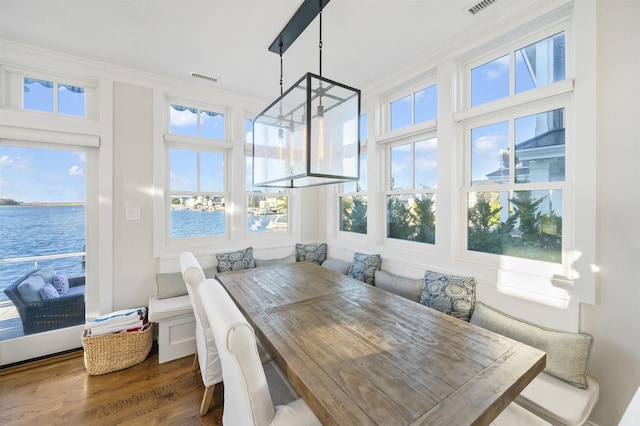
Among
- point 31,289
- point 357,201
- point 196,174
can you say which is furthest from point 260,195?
point 31,289

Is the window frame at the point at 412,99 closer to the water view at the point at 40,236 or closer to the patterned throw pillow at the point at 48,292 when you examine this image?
the water view at the point at 40,236

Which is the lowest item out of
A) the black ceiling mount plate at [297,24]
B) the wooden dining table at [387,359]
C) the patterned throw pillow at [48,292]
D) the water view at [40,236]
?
the patterned throw pillow at [48,292]

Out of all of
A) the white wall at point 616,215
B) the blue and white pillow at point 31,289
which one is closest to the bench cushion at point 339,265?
the white wall at point 616,215

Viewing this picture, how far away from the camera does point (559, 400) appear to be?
1299 mm

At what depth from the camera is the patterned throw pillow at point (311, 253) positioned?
348cm

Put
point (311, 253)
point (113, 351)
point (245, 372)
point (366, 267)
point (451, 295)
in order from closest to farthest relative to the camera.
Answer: point (245, 372), point (451, 295), point (113, 351), point (366, 267), point (311, 253)

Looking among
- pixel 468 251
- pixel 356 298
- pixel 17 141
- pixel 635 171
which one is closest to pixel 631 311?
pixel 635 171

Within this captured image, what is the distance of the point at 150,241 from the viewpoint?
8.93 feet

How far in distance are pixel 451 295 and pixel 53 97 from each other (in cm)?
388

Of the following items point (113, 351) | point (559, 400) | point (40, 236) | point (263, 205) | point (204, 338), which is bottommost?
point (113, 351)

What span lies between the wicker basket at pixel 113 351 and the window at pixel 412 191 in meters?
2.66

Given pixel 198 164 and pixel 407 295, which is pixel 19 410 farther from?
pixel 407 295

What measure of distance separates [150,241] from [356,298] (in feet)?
7.42

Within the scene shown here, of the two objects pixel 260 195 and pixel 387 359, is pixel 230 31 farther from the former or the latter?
pixel 387 359
